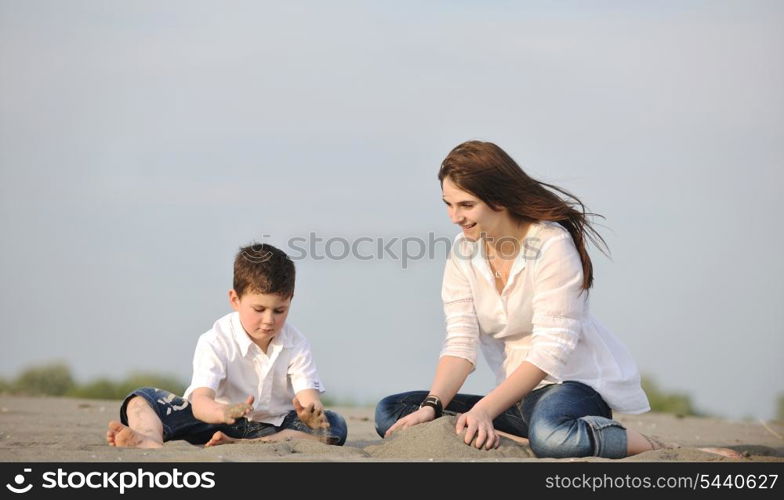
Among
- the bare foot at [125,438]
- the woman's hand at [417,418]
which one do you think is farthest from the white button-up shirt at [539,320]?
the bare foot at [125,438]

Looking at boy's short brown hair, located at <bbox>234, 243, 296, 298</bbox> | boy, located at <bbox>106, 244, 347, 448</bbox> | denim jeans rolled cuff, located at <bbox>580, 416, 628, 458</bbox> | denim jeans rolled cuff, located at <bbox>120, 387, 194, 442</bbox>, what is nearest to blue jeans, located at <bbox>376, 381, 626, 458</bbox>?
denim jeans rolled cuff, located at <bbox>580, 416, 628, 458</bbox>

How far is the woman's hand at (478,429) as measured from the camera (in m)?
5.05

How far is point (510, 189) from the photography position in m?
5.39

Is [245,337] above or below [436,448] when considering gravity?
above

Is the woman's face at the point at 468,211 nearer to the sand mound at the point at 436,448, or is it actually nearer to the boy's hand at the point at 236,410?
the sand mound at the point at 436,448

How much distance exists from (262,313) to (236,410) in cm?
67

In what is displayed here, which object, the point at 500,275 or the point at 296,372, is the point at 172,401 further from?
the point at 500,275

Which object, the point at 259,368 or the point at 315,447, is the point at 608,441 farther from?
the point at 259,368

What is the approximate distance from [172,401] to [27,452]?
2.84ft

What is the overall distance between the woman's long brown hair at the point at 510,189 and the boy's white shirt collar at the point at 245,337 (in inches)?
48.3

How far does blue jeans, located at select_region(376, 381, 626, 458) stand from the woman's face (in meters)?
0.91

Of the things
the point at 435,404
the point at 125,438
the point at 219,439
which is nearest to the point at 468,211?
the point at 435,404

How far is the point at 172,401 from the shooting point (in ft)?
18.7
